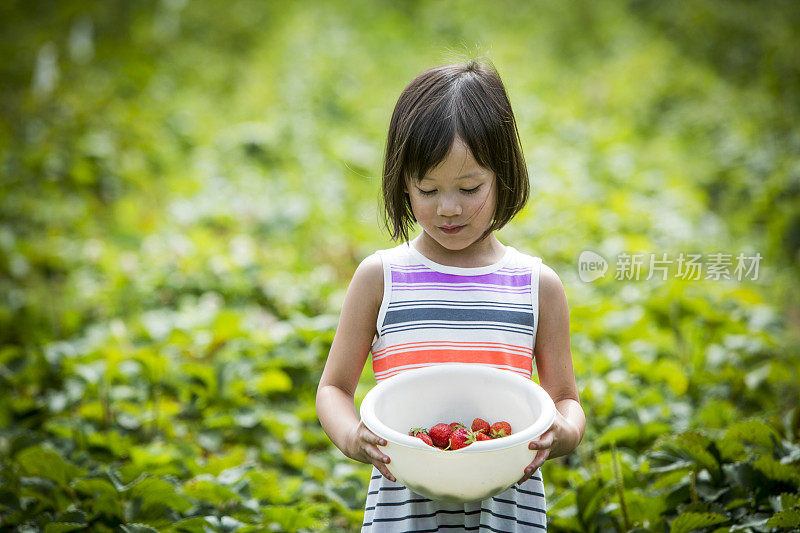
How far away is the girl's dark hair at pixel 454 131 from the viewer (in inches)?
57.8

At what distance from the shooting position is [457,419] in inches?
59.6

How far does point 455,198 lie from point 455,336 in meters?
0.29

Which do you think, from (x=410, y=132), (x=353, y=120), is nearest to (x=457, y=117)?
(x=410, y=132)

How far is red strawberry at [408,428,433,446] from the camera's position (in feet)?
4.46

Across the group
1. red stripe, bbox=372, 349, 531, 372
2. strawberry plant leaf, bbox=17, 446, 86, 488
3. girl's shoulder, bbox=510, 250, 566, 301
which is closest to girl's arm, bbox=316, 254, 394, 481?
red stripe, bbox=372, 349, 531, 372

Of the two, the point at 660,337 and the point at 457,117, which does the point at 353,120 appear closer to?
the point at 660,337

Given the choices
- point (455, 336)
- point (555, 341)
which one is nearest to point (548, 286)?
point (555, 341)

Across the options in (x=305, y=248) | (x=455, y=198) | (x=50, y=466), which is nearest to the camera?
(x=455, y=198)

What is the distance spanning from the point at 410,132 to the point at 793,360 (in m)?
2.28

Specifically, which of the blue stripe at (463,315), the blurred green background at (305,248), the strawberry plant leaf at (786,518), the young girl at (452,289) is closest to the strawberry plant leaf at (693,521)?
the blurred green background at (305,248)

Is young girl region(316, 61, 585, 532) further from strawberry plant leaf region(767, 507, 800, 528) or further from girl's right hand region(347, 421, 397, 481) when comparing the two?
strawberry plant leaf region(767, 507, 800, 528)

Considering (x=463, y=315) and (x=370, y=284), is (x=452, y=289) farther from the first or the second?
(x=370, y=284)

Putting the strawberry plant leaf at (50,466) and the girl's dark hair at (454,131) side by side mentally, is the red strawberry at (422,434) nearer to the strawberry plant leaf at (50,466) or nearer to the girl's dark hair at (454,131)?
the girl's dark hair at (454,131)

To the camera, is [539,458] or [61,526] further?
[61,526]
